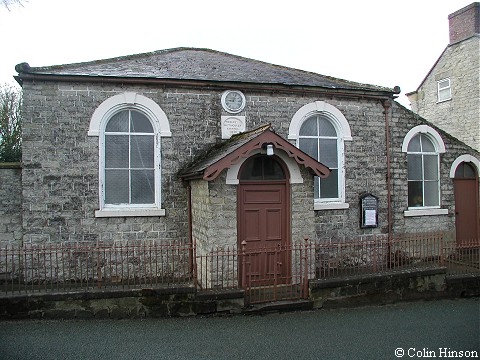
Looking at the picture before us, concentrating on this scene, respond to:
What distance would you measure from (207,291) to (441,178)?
8.45 meters

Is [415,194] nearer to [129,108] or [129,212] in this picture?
[129,212]

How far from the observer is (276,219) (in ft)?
29.8

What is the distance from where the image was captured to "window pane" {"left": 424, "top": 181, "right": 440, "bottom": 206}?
12.4 meters

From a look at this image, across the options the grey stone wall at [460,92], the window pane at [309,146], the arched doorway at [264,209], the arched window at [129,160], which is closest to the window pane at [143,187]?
the arched window at [129,160]

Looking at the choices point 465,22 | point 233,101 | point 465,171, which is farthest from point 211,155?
point 465,22

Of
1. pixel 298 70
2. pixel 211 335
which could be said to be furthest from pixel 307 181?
pixel 298 70

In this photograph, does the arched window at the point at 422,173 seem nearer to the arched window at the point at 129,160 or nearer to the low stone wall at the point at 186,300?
the low stone wall at the point at 186,300

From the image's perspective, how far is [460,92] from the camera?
16156 mm

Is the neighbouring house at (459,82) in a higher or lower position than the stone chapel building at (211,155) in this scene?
higher

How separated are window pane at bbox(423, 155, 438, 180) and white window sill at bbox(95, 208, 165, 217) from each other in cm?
795

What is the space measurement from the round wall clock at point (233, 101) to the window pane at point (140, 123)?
6.27 feet

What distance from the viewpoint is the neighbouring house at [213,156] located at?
8930 millimetres

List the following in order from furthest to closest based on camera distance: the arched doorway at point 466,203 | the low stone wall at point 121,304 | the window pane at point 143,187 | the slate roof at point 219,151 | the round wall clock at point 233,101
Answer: the arched doorway at point 466,203 < the round wall clock at point 233,101 < the window pane at point 143,187 < the slate roof at point 219,151 < the low stone wall at point 121,304

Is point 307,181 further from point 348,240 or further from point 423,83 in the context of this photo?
point 423,83
